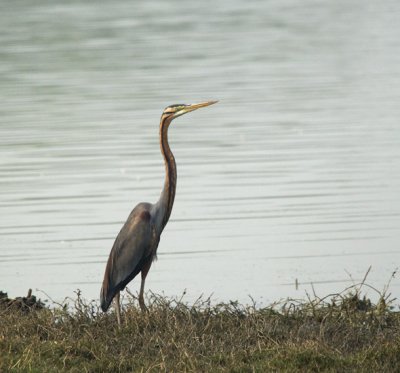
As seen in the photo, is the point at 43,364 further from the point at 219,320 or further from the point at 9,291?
the point at 9,291

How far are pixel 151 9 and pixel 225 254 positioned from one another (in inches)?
1507

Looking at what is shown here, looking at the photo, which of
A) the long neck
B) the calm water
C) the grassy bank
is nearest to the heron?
the long neck

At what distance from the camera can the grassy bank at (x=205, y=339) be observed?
320 inches

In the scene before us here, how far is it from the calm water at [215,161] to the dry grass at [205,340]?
2019 millimetres

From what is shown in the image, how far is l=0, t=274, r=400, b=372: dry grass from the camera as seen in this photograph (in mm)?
8125

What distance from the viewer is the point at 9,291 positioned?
40.4ft

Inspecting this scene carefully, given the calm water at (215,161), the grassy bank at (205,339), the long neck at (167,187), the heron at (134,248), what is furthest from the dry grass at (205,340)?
the calm water at (215,161)

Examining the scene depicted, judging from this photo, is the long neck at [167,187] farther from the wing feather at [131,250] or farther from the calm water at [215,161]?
the calm water at [215,161]

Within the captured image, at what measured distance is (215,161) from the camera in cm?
1834

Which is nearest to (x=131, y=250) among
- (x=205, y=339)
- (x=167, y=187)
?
(x=167, y=187)

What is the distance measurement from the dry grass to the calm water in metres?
2.02

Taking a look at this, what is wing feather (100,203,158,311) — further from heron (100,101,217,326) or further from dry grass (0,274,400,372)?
dry grass (0,274,400,372)

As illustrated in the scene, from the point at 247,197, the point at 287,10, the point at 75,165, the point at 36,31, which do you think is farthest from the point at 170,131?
the point at 287,10

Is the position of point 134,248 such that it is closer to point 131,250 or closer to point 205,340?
point 131,250
